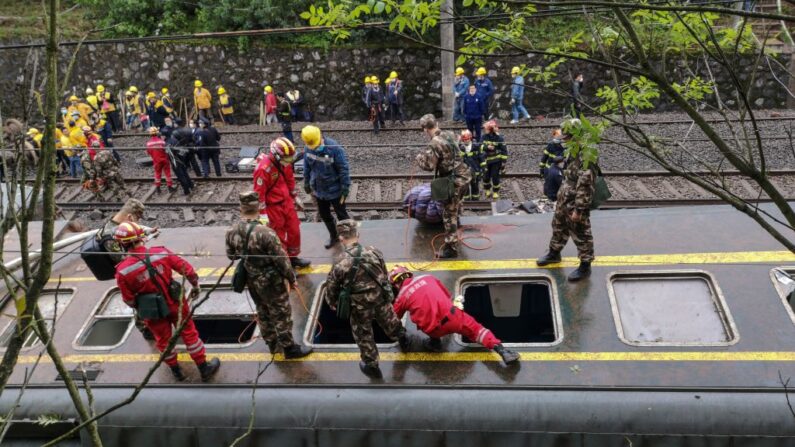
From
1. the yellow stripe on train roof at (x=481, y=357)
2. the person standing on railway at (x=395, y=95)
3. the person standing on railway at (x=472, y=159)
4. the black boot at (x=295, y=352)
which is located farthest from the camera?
the person standing on railway at (x=395, y=95)

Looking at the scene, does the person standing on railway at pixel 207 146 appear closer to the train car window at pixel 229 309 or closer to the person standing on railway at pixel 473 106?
the person standing on railway at pixel 473 106

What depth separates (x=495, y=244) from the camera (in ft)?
24.3

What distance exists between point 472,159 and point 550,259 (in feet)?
15.1

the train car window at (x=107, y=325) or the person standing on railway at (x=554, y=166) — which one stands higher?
the person standing on railway at (x=554, y=166)

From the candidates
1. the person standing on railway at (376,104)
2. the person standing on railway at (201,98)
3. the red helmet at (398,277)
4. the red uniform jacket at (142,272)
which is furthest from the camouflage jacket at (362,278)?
the person standing on railway at (201,98)

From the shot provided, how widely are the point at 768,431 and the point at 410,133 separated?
13.0 meters

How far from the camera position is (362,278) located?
5.44 m

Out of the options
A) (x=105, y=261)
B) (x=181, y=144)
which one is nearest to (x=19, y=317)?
(x=105, y=261)

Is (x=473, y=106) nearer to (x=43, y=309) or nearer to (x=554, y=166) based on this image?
(x=554, y=166)

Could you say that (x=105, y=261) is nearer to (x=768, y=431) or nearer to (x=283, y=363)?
(x=283, y=363)

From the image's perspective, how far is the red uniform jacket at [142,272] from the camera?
5.59 meters

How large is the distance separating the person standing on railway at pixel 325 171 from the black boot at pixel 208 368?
237 cm

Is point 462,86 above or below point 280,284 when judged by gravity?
above

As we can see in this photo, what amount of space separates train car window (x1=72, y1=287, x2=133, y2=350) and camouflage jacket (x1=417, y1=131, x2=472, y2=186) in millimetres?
3758
